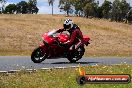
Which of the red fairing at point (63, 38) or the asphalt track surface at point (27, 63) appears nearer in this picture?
the asphalt track surface at point (27, 63)

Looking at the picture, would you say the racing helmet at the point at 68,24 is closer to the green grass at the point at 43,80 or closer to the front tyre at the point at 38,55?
the front tyre at the point at 38,55

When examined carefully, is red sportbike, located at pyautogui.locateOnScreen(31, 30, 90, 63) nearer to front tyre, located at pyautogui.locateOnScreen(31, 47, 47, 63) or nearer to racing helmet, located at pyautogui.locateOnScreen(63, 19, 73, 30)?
front tyre, located at pyautogui.locateOnScreen(31, 47, 47, 63)

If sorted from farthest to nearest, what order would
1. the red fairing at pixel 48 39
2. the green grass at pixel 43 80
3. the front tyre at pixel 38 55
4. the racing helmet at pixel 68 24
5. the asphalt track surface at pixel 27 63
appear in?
the racing helmet at pixel 68 24
the red fairing at pixel 48 39
the front tyre at pixel 38 55
the asphalt track surface at pixel 27 63
the green grass at pixel 43 80

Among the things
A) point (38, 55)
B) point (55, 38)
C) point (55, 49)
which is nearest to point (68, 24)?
point (55, 38)

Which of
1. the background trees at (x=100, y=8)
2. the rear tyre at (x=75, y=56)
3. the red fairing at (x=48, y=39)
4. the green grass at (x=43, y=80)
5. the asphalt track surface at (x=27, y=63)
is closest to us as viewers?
the green grass at (x=43, y=80)

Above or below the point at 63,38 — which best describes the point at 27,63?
below

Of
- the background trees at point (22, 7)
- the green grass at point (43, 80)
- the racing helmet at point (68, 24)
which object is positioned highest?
the racing helmet at point (68, 24)

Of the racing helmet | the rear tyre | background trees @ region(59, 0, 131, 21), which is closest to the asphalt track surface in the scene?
the rear tyre

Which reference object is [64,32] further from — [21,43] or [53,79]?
[21,43]

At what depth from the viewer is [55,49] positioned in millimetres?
17562

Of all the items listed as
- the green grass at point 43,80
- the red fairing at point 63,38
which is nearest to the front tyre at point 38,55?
the red fairing at point 63,38

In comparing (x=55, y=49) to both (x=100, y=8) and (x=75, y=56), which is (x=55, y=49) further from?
(x=100, y=8)

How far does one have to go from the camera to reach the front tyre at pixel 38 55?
1689 centimetres

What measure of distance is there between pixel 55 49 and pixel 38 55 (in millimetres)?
859
